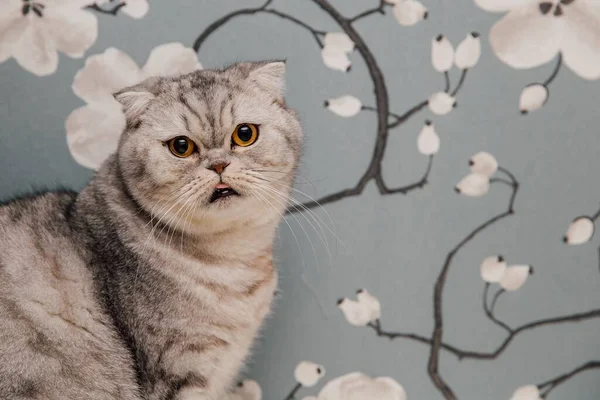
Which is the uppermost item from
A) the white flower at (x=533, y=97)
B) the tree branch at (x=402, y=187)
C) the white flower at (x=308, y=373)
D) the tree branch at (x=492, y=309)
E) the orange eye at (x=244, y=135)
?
the white flower at (x=533, y=97)

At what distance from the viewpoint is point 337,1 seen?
4.26 ft

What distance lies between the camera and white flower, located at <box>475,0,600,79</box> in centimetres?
128

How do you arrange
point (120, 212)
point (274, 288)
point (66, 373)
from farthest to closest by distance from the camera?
point (274, 288) < point (120, 212) < point (66, 373)

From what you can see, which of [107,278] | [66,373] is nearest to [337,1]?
[107,278]

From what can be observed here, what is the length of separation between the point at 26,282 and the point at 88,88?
1.64 feet

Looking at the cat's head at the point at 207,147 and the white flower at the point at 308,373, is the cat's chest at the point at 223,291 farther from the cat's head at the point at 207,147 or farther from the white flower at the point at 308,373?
the white flower at the point at 308,373

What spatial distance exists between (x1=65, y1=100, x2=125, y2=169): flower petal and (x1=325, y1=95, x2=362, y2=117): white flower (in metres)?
0.48

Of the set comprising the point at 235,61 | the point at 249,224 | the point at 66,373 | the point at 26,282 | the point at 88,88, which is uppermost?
the point at 235,61

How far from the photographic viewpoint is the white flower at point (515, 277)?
1.40m

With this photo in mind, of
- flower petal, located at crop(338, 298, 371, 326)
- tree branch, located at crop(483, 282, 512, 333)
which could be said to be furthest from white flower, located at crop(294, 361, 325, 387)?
tree branch, located at crop(483, 282, 512, 333)

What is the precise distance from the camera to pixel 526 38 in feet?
4.23

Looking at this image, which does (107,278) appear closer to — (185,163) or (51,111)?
(185,163)

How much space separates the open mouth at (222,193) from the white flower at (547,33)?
676mm

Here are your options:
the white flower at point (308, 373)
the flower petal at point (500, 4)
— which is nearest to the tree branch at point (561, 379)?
the white flower at point (308, 373)
